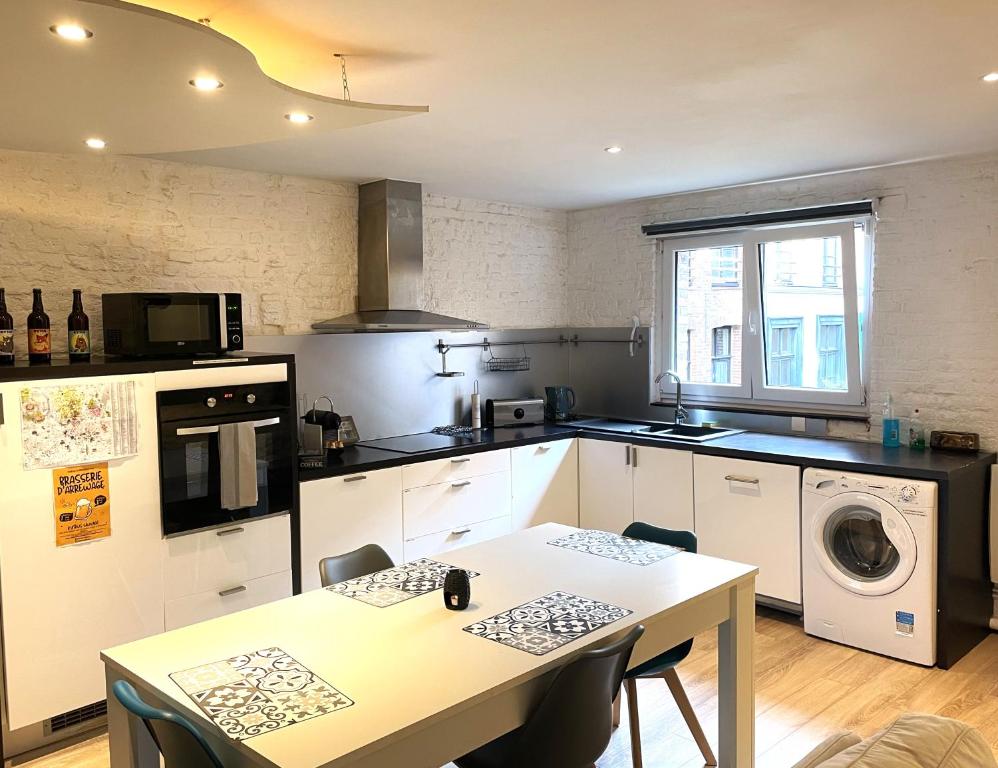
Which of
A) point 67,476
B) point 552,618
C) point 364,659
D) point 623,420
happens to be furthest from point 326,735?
point 623,420

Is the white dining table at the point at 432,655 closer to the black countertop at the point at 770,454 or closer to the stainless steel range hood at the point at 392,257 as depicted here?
the black countertop at the point at 770,454

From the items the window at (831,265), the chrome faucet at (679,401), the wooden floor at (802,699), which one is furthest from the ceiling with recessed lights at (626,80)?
the wooden floor at (802,699)

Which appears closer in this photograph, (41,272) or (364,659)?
(364,659)

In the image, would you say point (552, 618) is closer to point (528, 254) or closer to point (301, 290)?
point (301, 290)

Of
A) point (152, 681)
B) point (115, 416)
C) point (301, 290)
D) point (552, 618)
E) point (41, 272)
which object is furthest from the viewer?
point (301, 290)

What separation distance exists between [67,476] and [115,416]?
28 centimetres

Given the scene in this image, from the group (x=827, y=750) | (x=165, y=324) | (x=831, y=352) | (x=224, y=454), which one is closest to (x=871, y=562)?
(x=831, y=352)

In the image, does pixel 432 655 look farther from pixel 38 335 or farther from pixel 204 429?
pixel 38 335

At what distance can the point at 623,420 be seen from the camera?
561 cm

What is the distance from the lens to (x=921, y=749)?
1.29 meters

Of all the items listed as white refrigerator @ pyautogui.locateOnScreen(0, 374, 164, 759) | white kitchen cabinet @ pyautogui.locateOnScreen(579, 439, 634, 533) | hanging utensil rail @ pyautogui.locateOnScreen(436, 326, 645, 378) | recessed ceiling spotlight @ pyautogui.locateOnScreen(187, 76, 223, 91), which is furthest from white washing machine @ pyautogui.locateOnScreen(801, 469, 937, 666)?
recessed ceiling spotlight @ pyautogui.locateOnScreen(187, 76, 223, 91)

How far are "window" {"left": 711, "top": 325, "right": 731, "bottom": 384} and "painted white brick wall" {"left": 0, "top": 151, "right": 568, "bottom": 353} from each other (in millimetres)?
1415

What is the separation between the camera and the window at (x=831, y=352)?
4.62m

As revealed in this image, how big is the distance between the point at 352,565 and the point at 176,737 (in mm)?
1164
